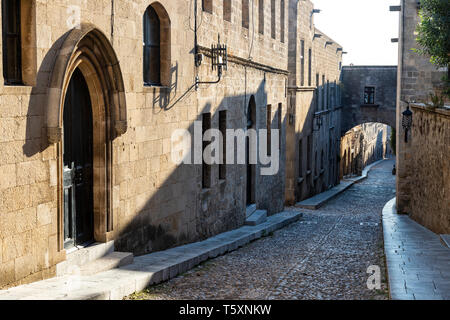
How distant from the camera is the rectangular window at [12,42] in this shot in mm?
6301

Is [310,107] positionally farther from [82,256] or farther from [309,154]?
[82,256]

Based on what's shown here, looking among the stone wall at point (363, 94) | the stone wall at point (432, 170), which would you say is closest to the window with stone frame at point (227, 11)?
the stone wall at point (432, 170)

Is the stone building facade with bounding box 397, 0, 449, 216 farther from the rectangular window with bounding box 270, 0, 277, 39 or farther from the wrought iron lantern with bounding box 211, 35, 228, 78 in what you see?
the wrought iron lantern with bounding box 211, 35, 228, 78

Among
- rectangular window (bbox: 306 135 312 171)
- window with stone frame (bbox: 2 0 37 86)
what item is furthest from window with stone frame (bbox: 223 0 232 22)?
rectangular window (bbox: 306 135 312 171)

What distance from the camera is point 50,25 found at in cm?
672

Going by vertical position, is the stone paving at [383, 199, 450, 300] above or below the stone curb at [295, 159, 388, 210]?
above

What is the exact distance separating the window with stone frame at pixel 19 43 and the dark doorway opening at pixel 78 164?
111cm

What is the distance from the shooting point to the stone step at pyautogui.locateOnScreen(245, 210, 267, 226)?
602 inches

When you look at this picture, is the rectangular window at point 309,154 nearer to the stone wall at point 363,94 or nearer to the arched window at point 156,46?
the stone wall at point 363,94

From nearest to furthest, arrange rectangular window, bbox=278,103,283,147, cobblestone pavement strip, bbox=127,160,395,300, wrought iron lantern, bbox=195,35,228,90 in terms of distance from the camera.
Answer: cobblestone pavement strip, bbox=127,160,395,300 < wrought iron lantern, bbox=195,35,228,90 < rectangular window, bbox=278,103,283,147

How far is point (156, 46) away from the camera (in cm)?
998

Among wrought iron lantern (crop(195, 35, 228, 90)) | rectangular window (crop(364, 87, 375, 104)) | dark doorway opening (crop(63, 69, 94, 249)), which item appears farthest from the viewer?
rectangular window (crop(364, 87, 375, 104))

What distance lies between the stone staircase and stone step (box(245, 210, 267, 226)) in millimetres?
7206

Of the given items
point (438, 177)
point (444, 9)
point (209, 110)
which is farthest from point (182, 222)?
point (444, 9)
